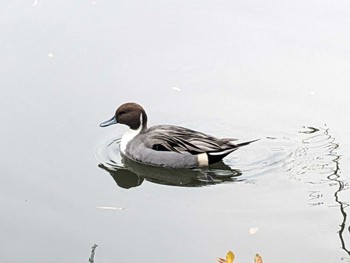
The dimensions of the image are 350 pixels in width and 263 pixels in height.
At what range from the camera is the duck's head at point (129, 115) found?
7.04 metres

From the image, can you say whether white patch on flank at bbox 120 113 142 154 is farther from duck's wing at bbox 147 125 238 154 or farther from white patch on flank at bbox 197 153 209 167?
white patch on flank at bbox 197 153 209 167

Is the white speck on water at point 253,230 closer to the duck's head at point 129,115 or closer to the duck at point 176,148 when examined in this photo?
the duck at point 176,148

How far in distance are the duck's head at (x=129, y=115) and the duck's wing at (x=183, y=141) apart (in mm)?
171

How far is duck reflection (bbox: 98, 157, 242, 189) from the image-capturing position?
6.57 m

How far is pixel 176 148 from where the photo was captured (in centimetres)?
689

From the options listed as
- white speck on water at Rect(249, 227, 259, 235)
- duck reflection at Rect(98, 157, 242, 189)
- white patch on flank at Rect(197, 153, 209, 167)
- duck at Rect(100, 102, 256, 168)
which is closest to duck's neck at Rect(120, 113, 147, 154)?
duck at Rect(100, 102, 256, 168)

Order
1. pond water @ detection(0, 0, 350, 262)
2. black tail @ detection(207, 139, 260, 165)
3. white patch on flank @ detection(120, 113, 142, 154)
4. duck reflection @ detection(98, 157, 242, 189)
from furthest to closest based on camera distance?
1. white patch on flank @ detection(120, 113, 142, 154)
2. black tail @ detection(207, 139, 260, 165)
3. duck reflection @ detection(98, 157, 242, 189)
4. pond water @ detection(0, 0, 350, 262)

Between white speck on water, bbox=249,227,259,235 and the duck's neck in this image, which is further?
the duck's neck

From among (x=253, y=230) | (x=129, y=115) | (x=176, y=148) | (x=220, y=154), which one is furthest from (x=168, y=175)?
(x=253, y=230)

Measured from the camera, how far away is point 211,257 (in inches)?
213

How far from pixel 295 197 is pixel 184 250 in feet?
3.55

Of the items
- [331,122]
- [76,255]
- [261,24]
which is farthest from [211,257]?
[261,24]

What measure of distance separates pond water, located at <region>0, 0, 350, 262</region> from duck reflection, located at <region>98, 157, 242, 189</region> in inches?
0.7

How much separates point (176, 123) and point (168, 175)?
0.70m
